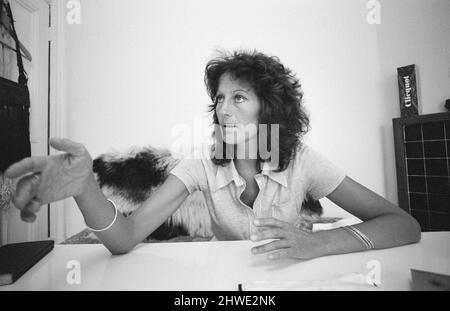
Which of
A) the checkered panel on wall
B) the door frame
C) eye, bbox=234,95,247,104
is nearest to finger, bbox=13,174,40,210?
eye, bbox=234,95,247,104

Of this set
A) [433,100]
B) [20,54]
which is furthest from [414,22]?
[20,54]

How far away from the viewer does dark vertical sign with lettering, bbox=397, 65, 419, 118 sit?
3.90 feet

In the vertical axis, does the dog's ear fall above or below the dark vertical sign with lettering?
below

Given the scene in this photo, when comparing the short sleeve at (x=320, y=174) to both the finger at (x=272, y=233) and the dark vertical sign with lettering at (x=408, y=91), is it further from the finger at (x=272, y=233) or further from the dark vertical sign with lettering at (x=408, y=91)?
the dark vertical sign with lettering at (x=408, y=91)

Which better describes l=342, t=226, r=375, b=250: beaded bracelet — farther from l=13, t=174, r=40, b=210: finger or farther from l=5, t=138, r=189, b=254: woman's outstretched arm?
l=13, t=174, r=40, b=210: finger

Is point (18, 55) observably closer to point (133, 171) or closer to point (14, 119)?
point (14, 119)

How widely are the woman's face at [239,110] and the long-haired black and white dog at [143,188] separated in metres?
0.38

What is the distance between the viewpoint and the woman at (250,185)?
1.45 ft

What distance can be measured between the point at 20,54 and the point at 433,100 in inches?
70.5

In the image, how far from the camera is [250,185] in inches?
33.8

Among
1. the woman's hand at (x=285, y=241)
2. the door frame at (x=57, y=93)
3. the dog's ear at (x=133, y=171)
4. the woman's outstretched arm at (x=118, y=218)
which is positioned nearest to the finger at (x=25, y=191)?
the woman's outstretched arm at (x=118, y=218)

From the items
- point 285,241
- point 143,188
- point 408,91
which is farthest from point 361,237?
point 408,91

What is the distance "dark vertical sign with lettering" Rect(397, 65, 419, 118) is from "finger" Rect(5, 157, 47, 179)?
4.71 ft

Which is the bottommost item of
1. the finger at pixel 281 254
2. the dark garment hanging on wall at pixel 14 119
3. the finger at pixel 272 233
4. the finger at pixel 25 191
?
the finger at pixel 281 254
